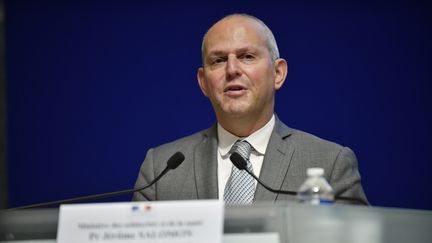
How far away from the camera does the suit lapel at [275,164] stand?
207cm

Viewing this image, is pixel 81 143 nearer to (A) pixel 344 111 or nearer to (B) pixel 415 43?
(A) pixel 344 111

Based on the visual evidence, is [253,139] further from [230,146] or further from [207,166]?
[207,166]

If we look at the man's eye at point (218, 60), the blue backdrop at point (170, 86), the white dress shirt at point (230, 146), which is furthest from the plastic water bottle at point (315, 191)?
the blue backdrop at point (170, 86)

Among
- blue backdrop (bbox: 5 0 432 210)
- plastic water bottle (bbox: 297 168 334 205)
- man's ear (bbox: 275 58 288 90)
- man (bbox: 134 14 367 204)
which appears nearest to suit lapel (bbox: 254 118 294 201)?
man (bbox: 134 14 367 204)

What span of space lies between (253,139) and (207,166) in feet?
0.61

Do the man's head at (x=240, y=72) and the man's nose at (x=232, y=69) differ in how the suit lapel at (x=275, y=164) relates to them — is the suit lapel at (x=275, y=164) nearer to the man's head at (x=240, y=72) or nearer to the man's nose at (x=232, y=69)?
the man's head at (x=240, y=72)

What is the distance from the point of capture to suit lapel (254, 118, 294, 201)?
2.07 m

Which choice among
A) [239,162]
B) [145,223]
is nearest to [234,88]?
[239,162]

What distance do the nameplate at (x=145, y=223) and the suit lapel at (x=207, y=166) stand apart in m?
0.92

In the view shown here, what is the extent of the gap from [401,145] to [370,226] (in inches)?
66.0

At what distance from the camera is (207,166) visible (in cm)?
222

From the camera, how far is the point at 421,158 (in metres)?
2.85

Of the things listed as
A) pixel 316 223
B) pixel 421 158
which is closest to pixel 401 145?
pixel 421 158

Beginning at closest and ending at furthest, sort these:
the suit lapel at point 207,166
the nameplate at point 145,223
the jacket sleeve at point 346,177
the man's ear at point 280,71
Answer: the nameplate at point 145,223
the jacket sleeve at point 346,177
the suit lapel at point 207,166
the man's ear at point 280,71
